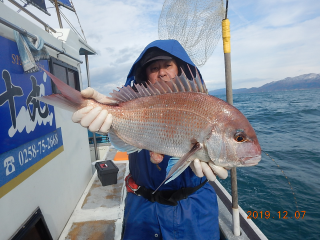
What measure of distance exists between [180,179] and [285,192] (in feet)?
20.5

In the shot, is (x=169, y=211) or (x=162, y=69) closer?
(x=169, y=211)

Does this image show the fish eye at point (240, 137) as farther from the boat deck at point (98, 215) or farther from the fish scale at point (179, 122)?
the boat deck at point (98, 215)

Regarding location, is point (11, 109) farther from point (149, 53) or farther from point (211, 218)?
point (211, 218)

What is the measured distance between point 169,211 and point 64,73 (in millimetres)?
3784

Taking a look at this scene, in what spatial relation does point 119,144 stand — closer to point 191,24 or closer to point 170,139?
point 170,139

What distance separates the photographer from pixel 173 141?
1932 mm

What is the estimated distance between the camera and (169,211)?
246 cm

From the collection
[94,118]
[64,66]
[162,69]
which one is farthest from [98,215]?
[64,66]

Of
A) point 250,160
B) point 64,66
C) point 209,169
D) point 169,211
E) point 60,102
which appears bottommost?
point 169,211

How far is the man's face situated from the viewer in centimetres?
289

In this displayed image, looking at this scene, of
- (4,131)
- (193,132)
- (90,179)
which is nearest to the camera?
(193,132)

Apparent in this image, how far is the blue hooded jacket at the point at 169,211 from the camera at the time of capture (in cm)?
243

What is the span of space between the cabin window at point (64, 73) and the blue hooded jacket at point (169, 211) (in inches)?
92.4

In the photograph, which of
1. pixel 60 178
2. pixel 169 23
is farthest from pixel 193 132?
pixel 169 23
